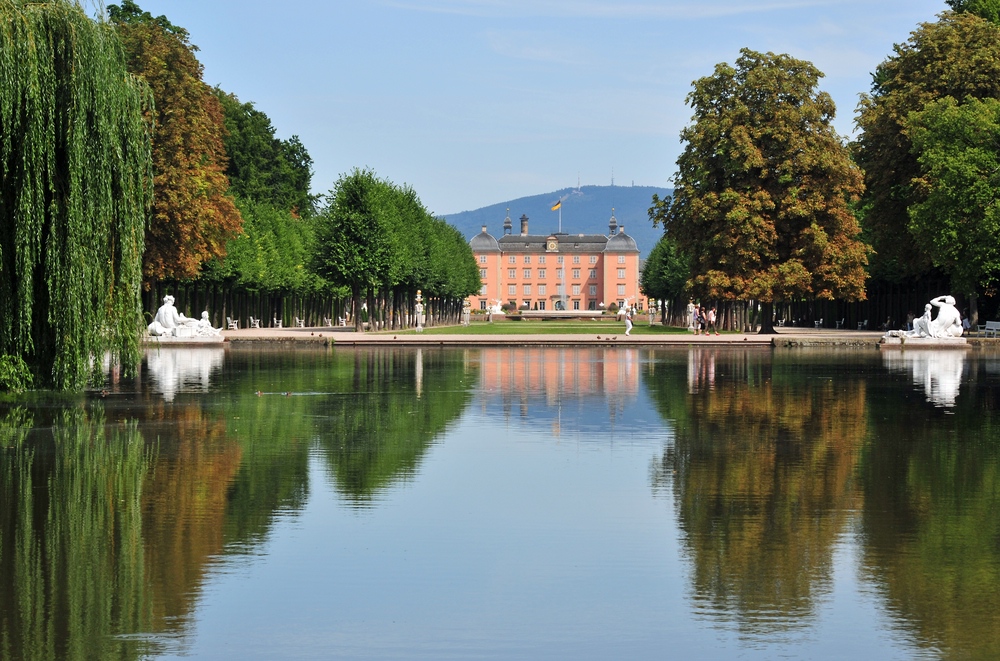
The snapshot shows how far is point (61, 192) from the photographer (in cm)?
2039

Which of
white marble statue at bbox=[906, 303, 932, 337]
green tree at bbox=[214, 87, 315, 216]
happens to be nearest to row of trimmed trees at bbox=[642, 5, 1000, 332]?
white marble statue at bbox=[906, 303, 932, 337]

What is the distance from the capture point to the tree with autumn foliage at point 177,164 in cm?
5259

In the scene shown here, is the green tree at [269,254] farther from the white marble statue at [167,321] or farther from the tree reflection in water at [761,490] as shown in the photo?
the tree reflection in water at [761,490]

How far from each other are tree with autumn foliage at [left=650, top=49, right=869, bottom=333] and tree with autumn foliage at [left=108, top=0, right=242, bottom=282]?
22276 mm

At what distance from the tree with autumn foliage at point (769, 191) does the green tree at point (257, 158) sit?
85.9 feet

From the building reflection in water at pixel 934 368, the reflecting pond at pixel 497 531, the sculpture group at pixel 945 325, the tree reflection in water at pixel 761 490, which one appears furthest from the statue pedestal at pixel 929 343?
→ the reflecting pond at pixel 497 531

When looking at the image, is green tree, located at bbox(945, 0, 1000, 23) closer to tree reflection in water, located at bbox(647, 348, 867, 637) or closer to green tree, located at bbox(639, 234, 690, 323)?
green tree, located at bbox(639, 234, 690, 323)

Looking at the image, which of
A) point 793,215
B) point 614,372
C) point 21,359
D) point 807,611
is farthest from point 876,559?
point 793,215

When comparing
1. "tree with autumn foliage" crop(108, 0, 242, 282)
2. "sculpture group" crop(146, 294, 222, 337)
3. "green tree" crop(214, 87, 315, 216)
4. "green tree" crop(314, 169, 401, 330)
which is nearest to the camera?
"sculpture group" crop(146, 294, 222, 337)

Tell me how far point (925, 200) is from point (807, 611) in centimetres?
5496

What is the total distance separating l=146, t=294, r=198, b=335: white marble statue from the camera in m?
50.5

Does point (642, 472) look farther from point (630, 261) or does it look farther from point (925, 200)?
point (630, 261)

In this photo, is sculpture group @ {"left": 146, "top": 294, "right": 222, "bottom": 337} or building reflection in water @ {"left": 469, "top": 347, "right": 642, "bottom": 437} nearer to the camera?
building reflection in water @ {"left": 469, "top": 347, "right": 642, "bottom": 437}

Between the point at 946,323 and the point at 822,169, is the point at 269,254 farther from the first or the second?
the point at 946,323
